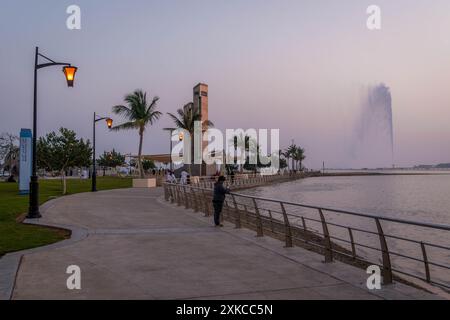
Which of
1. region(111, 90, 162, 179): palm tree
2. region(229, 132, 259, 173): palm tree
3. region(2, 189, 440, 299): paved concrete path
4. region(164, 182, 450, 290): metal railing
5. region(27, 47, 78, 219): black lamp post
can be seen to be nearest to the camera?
region(2, 189, 440, 299): paved concrete path

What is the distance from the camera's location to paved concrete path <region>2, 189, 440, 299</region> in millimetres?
5848

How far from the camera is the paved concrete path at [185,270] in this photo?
585 cm

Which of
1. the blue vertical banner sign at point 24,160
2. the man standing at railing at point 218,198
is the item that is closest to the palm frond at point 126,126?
the blue vertical banner sign at point 24,160

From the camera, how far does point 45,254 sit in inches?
339

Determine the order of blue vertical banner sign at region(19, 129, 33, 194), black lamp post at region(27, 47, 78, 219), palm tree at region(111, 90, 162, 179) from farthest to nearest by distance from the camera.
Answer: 1. palm tree at region(111, 90, 162, 179)
2. blue vertical banner sign at region(19, 129, 33, 194)
3. black lamp post at region(27, 47, 78, 219)

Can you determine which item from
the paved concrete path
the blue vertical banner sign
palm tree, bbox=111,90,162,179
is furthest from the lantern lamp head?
palm tree, bbox=111,90,162,179

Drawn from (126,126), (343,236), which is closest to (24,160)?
(126,126)

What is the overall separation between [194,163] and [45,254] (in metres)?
43.5

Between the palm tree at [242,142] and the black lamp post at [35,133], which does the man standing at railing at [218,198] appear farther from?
the palm tree at [242,142]

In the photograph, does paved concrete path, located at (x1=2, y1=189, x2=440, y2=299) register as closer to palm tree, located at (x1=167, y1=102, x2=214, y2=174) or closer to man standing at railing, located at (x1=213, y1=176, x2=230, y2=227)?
man standing at railing, located at (x1=213, y1=176, x2=230, y2=227)

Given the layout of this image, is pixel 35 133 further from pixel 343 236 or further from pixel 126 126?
pixel 126 126

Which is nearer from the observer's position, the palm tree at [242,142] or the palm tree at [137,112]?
the palm tree at [137,112]

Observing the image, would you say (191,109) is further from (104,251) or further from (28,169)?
(104,251)
